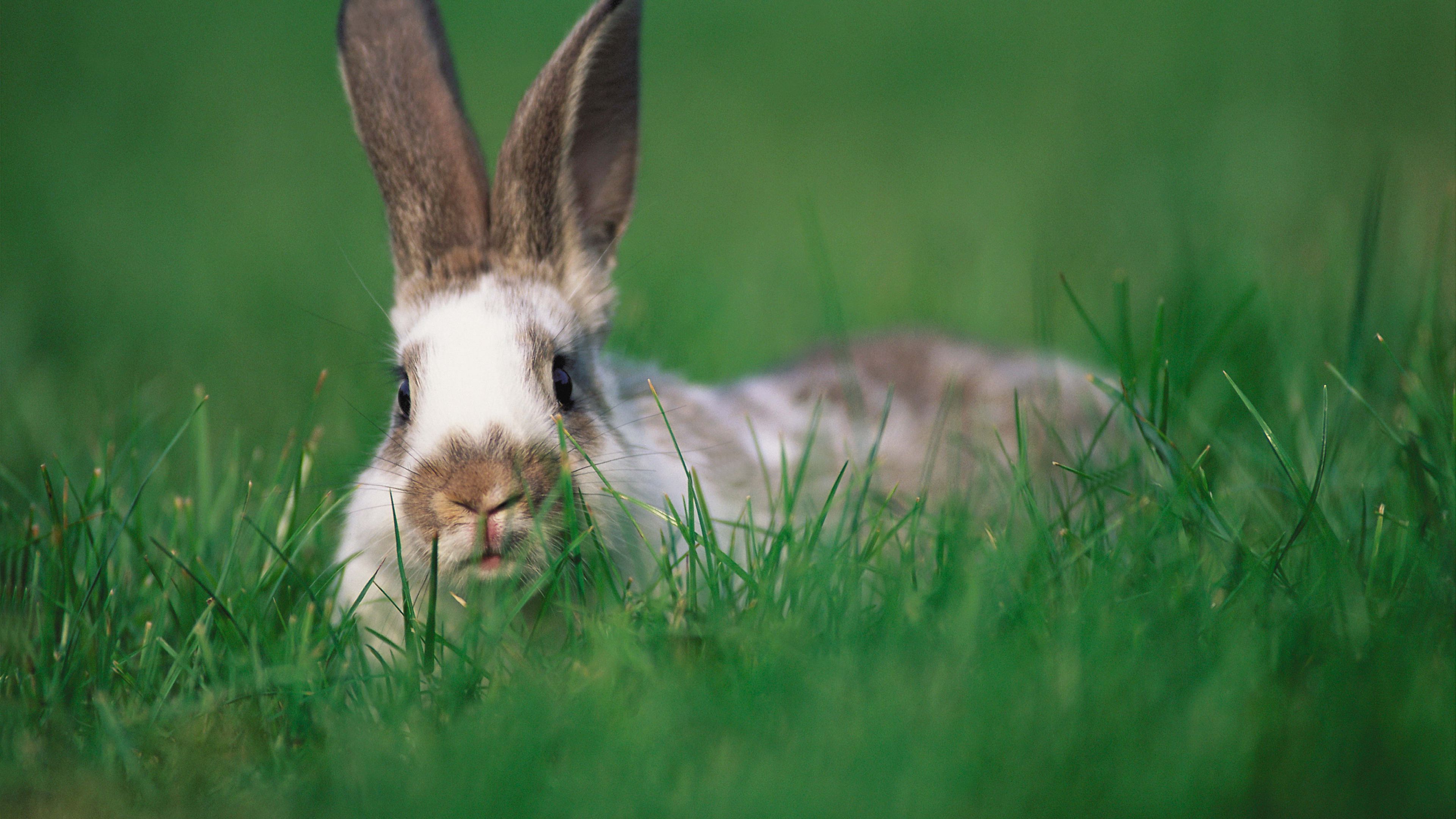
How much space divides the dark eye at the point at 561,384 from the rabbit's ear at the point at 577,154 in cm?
39

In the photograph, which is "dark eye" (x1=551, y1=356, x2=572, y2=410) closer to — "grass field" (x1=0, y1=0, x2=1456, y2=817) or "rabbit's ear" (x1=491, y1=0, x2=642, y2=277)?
"rabbit's ear" (x1=491, y1=0, x2=642, y2=277)

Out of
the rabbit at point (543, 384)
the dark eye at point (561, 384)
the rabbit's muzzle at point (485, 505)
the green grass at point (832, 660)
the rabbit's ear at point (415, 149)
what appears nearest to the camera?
the green grass at point (832, 660)

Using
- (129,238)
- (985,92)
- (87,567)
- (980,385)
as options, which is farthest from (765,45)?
(87,567)

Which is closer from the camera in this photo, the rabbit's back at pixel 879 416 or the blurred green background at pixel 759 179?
the rabbit's back at pixel 879 416

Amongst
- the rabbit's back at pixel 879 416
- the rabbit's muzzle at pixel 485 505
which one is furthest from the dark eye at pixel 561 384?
the rabbit's muzzle at pixel 485 505

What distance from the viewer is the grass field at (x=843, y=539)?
65.3 inches

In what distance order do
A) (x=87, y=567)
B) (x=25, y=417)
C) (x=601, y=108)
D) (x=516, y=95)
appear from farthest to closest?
(x=516, y=95)
(x=25, y=417)
(x=601, y=108)
(x=87, y=567)

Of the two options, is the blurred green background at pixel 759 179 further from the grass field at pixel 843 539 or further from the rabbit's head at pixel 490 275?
the rabbit's head at pixel 490 275

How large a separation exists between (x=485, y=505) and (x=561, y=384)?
56 cm

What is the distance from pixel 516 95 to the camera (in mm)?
8945

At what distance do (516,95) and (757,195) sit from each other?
263 centimetres

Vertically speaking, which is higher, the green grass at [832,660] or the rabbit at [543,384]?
the rabbit at [543,384]

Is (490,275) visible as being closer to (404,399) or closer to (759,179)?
(404,399)

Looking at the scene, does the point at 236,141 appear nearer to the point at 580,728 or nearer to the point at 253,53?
the point at 253,53
